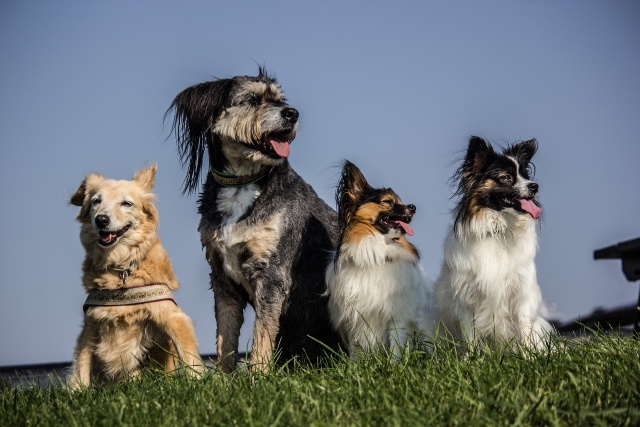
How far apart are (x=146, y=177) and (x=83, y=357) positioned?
5.21 ft

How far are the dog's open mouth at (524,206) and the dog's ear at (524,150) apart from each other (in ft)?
1.74

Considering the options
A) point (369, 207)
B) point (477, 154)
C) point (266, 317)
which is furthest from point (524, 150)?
point (266, 317)

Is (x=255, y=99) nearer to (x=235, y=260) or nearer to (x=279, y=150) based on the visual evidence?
(x=279, y=150)

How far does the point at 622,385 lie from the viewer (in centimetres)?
347

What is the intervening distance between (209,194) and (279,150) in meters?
0.73

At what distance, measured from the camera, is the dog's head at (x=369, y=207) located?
5.86 m

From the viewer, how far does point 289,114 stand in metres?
6.02

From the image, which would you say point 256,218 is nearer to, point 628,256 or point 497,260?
point 497,260

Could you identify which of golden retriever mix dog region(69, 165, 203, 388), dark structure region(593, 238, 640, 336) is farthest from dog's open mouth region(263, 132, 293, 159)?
dark structure region(593, 238, 640, 336)

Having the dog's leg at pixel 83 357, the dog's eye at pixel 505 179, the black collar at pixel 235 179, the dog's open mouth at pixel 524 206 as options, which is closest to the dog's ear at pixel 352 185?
the black collar at pixel 235 179

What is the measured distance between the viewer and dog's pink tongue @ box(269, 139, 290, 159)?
238 inches

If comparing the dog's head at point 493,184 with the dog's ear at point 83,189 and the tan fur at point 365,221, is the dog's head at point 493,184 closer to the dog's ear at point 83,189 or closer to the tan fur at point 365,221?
the tan fur at point 365,221

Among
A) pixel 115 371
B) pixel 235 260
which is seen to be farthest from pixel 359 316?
pixel 115 371

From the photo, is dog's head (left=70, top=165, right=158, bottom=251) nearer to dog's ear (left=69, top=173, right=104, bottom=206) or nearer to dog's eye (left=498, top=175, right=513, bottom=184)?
dog's ear (left=69, top=173, right=104, bottom=206)
